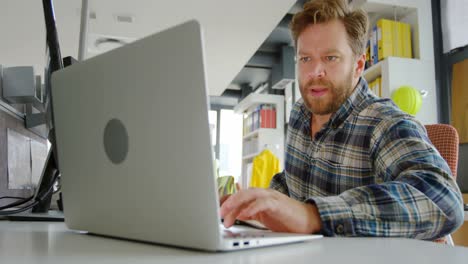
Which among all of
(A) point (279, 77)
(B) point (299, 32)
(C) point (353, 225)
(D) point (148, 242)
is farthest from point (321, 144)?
(A) point (279, 77)

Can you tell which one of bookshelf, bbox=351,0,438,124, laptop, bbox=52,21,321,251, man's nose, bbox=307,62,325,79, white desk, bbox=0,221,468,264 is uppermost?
bookshelf, bbox=351,0,438,124

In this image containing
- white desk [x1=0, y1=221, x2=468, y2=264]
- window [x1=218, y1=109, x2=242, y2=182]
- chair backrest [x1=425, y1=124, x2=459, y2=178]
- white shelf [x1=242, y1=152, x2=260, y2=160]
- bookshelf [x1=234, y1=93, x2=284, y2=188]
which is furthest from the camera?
window [x1=218, y1=109, x2=242, y2=182]

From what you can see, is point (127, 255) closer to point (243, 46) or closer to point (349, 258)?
point (349, 258)

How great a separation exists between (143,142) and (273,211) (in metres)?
0.25

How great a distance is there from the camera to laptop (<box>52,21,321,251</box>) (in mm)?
455

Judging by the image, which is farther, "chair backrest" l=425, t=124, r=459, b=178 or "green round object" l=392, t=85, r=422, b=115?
"green round object" l=392, t=85, r=422, b=115

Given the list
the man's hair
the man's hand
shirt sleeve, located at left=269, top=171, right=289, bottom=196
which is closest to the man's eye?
the man's hair

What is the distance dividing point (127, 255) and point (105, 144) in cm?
20

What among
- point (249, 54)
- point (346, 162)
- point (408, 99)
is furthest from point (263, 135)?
point (346, 162)

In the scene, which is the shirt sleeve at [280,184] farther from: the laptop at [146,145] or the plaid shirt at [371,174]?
the laptop at [146,145]

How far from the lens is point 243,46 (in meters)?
4.84

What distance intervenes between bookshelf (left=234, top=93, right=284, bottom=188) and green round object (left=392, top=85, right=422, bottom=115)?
2770 mm

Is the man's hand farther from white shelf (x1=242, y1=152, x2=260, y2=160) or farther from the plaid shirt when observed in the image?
white shelf (x1=242, y1=152, x2=260, y2=160)

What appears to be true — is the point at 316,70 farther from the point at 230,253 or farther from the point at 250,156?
the point at 250,156
